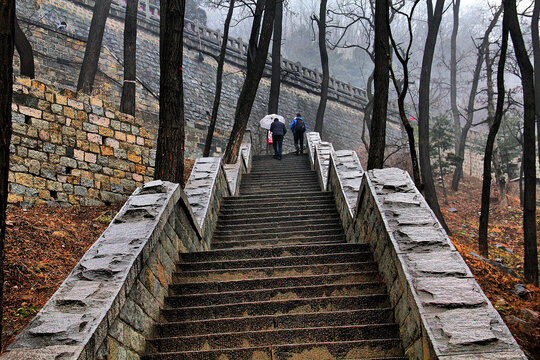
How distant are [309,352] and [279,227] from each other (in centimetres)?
363

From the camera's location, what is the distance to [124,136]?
1019 cm

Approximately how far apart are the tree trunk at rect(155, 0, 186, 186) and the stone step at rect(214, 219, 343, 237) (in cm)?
107

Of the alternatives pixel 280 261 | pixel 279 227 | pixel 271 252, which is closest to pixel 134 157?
pixel 279 227

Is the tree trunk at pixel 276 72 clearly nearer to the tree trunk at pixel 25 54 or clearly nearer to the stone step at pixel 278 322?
the tree trunk at pixel 25 54

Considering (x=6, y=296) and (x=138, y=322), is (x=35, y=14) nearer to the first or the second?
(x=6, y=296)

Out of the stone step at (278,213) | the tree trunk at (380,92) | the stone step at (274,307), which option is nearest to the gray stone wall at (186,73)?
the tree trunk at (380,92)

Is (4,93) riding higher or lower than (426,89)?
lower

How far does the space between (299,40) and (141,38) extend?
26.5 meters

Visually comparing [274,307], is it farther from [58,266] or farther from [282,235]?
[58,266]

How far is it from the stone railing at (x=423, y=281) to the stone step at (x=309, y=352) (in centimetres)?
16

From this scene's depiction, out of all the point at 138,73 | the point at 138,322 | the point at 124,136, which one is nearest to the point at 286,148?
the point at 138,73

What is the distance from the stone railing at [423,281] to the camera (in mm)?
2844

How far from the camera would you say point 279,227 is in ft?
23.6

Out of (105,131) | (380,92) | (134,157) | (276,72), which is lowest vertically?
(134,157)
